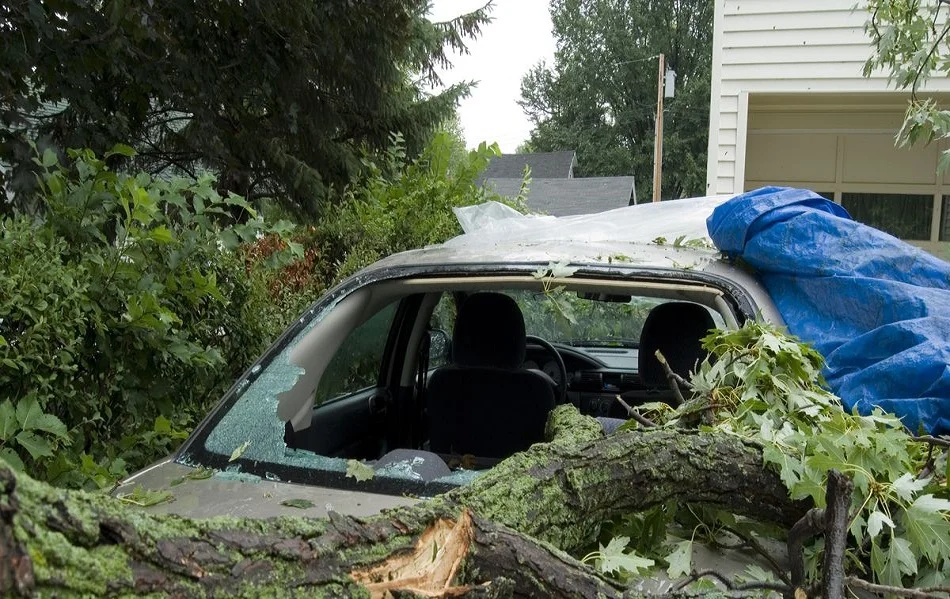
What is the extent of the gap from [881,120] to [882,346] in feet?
30.1

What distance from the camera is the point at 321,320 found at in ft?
9.43

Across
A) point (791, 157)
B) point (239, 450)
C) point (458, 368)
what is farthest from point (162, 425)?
point (791, 157)

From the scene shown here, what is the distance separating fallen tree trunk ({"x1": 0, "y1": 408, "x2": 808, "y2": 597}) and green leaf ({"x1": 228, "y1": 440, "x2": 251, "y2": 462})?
0.94 m

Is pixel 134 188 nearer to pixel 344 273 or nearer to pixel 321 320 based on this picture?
pixel 321 320

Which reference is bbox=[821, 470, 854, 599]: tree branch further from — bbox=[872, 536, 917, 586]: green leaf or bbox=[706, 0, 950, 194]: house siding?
bbox=[706, 0, 950, 194]: house siding

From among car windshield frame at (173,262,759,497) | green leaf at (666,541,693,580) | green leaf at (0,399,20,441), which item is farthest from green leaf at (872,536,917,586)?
green leaf at (0,399,20,441)

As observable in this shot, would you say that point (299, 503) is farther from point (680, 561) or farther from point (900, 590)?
point (900, 590)

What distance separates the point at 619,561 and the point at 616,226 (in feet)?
8.10

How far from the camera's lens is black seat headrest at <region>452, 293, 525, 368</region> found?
3.71 m

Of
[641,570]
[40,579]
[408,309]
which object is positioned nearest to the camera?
[40,579]

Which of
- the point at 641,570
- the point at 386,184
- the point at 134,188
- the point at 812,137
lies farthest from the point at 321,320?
the point at 812,137

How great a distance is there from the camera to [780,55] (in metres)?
8.44

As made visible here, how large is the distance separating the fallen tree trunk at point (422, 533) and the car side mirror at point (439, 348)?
6.77 feet

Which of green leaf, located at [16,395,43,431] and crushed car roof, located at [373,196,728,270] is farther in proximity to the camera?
crushed car roof, located at [373,196,728,270]
